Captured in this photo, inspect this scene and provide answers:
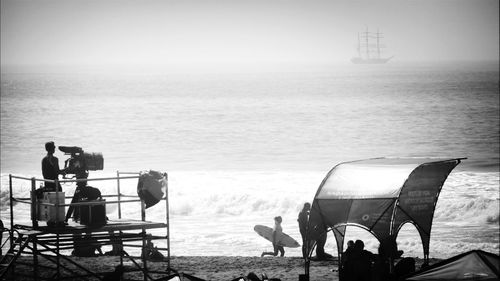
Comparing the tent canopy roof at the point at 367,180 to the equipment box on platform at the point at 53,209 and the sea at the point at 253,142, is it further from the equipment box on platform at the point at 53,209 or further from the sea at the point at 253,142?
the sea at the point at 253,142

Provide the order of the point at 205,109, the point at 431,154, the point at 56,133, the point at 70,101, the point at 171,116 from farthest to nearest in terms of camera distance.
Result: the point at 70,101
the point at 205,109
the point at 171,116
the point at 56,133
the point at 431,154

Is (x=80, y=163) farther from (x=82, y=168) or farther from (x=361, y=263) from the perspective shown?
(x=361, y=263)

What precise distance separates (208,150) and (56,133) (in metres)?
21.8

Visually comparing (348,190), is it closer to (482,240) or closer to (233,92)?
(482,240)

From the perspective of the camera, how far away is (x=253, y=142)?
272 feet

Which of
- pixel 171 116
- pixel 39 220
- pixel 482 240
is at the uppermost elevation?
pixel 171 116

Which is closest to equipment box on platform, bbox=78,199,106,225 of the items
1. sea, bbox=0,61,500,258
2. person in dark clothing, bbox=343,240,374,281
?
person in dark clothing, bbox=343,240,374,281

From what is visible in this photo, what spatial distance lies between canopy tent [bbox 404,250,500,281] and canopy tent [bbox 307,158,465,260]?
3553 millimetres

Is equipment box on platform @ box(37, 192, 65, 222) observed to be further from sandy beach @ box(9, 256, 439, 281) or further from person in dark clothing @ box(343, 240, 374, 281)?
person in dark clothing @ box(343, 240, 374, 281)

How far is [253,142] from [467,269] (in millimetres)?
71574

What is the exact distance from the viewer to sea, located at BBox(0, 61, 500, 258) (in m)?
33.8

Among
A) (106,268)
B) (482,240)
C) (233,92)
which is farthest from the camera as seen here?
(233,92)

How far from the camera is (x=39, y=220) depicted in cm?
1434

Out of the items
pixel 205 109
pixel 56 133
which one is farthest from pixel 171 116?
pixel 56 133
